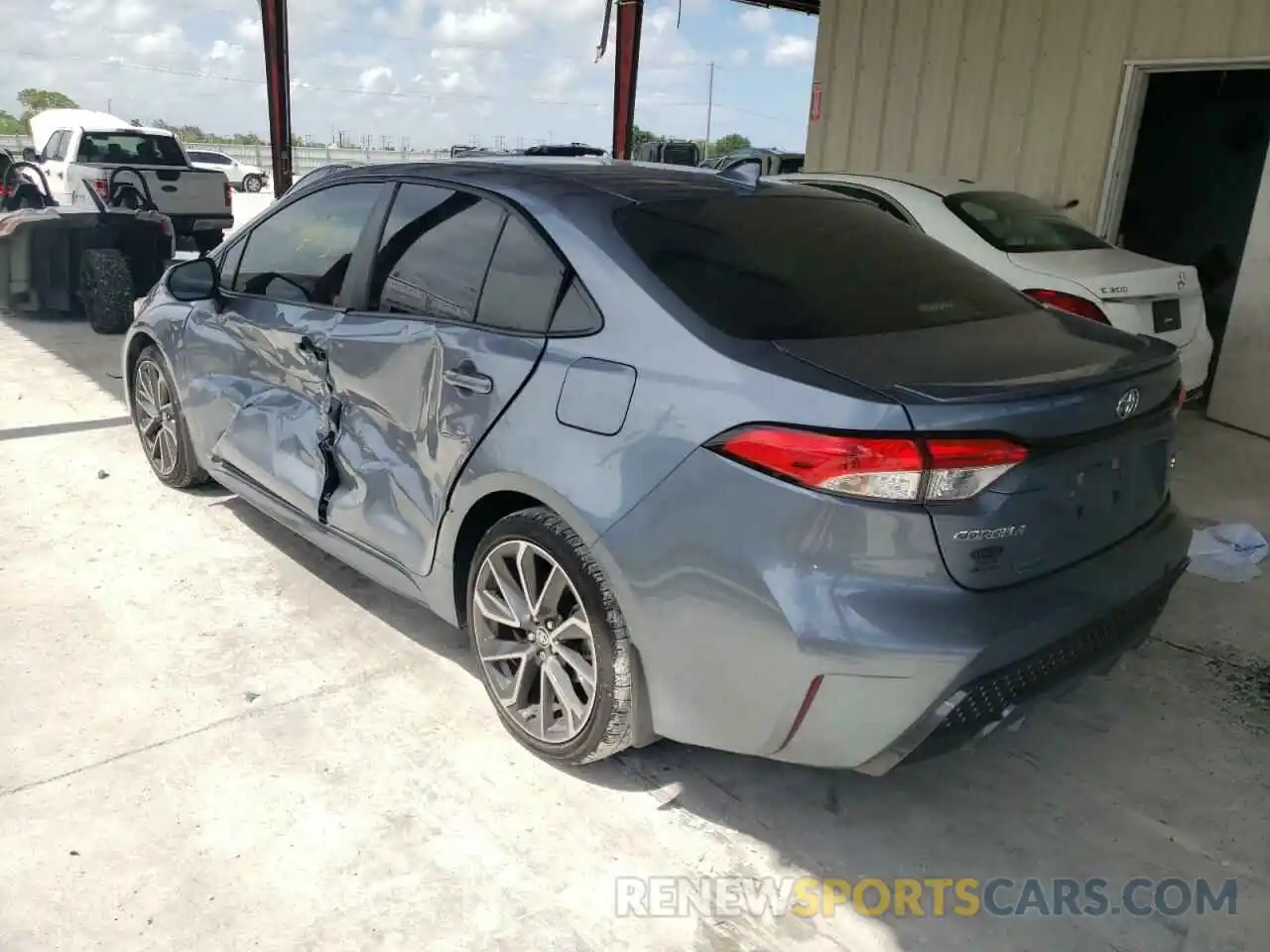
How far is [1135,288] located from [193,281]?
4.62 m

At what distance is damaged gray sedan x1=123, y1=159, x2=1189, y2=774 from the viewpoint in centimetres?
206

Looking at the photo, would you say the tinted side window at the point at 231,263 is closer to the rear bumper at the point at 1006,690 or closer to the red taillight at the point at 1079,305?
the rear bumper at the point at 1006,690

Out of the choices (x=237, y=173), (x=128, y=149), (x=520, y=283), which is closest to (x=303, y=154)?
(x=237, y=173)

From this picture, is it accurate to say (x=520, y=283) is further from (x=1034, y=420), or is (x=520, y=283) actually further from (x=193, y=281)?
(x=193, y=281)

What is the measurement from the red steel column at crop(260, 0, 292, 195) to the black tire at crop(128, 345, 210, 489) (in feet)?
25.6

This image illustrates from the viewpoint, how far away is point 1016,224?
20.0 feet

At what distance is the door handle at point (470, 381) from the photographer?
266 centimetres

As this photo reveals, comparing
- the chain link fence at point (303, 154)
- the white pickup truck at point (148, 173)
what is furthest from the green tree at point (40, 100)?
the white pickup truck at point (148, 173)

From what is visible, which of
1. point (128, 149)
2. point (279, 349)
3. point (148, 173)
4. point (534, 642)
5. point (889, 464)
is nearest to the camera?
point (889, 464)

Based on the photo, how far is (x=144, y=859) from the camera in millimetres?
2373

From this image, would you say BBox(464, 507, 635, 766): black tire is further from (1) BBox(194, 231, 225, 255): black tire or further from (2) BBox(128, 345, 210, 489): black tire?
(1) BBox(194, 231, 225, 255): black tire

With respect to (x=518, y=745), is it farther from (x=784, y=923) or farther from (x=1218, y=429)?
(x=1218, y=429)

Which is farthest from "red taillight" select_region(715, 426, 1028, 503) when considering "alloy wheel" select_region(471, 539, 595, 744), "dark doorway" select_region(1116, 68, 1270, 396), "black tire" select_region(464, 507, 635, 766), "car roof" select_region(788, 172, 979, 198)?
"dark doorway" select_region(1116, 68, 1270, 396)

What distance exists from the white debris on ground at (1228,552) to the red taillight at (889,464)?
2.59m
